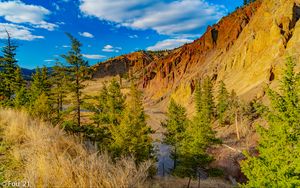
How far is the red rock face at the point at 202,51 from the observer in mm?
88125

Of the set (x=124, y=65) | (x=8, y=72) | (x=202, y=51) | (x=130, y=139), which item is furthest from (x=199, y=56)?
(x=124, y=65)

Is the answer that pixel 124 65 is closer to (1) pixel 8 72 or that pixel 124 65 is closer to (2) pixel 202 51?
(2) pixel 202 51

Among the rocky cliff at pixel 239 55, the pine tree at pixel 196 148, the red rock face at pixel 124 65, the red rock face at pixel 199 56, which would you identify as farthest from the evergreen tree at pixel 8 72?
the red rock face at pixel 124 65

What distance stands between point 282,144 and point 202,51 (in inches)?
3443

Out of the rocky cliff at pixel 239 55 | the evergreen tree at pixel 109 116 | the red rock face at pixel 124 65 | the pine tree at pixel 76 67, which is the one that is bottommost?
the evergreen tree at pixel 109 116

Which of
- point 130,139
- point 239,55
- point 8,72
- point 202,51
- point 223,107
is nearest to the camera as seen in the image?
point 130,139

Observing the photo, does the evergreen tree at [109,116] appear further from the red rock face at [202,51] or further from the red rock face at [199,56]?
the red rock face at [202,51]

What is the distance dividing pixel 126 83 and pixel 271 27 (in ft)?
324

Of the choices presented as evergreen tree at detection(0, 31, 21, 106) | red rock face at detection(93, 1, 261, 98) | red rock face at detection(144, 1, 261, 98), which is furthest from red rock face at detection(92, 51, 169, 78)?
evergreen tree at detection(0, 31, 21, 106)

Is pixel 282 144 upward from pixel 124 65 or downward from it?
downward

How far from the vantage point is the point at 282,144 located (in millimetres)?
9977

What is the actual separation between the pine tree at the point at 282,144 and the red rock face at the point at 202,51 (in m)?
71.1

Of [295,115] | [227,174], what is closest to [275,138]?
[295,115]

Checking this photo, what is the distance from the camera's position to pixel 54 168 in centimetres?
438
